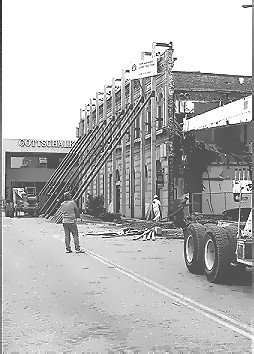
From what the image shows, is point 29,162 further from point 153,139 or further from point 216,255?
point 216,255

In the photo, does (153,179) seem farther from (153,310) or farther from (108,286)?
(153,310)

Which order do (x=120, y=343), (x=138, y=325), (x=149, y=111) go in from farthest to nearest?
(x=149, y=111), (x=138, y=325), (x=120, y=343)

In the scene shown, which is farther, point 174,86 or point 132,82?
point 132,82

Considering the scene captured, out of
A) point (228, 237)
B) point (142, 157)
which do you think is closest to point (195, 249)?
point (228, 237)

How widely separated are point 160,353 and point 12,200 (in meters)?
50.1

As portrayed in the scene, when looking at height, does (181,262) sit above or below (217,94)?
below

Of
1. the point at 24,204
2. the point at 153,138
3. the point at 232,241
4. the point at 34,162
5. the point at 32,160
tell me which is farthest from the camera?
the point at 34,162

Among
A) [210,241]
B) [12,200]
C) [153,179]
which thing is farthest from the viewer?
[12,200]

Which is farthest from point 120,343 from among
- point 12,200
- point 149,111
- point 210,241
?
point 12,200

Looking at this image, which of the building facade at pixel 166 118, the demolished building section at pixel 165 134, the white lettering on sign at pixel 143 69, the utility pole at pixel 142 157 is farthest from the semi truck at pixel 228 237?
the utility pole at pixel 142 157

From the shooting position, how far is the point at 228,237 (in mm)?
10961

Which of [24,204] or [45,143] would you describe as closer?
[24,204]

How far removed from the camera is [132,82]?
36.5 m

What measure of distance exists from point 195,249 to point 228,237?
149cm
